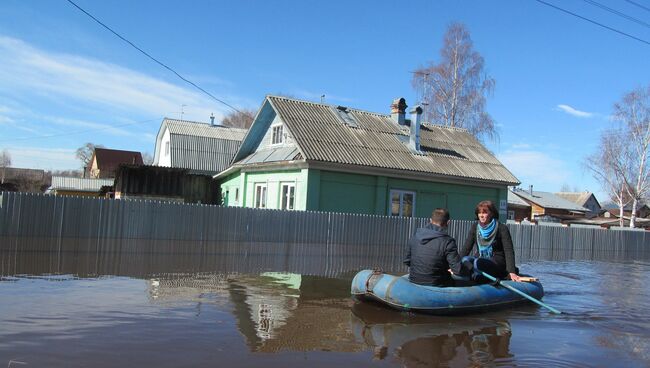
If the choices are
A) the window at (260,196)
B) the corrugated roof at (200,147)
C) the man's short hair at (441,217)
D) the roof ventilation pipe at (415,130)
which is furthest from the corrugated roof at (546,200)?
the man's short hair at (441,217)

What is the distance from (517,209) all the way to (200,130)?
34.6 m

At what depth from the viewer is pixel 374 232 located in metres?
19.7

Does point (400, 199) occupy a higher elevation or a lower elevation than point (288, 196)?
higher

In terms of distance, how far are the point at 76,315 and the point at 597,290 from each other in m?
11.4

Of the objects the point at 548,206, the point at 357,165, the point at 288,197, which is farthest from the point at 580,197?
the point at 288,197

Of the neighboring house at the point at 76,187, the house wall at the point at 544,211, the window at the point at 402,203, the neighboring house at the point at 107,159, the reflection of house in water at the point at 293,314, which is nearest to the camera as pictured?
the reflection of house in water at the point at 293,314

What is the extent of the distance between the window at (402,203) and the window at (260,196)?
5.59 metres

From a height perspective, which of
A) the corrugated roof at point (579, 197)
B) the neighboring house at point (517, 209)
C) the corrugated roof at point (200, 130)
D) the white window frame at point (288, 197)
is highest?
the corrugated roof at point (200, 130)

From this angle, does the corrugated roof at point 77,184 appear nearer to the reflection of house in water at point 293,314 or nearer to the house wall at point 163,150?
the house wall at point 163,150

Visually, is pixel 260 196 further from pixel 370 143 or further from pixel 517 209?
pixel 517 209

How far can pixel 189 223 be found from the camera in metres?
16.5

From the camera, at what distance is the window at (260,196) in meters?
25.1

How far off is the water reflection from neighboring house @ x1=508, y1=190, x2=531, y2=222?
167 feet

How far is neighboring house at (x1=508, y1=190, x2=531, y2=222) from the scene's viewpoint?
5759cm
